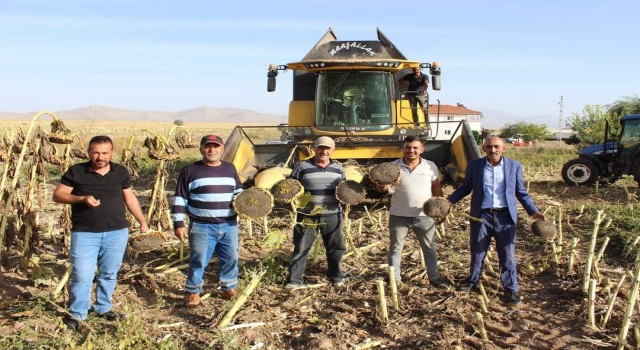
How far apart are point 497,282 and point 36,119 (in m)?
4.14

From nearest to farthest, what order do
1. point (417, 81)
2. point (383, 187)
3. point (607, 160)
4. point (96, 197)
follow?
1. point (96, 197)
2. point (383, 187)
3. point (417, 81)
4. point (607, 160)

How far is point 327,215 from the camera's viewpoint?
16.2 feet

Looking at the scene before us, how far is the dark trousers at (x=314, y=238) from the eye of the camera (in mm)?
4957

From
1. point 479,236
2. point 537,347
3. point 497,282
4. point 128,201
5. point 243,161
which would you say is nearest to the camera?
point 537,347

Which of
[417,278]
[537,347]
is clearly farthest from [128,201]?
[537,347]

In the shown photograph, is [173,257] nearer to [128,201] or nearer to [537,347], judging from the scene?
[128,201]

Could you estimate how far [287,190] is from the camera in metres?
4.73

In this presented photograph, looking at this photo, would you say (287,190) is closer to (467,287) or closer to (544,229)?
(467,287)

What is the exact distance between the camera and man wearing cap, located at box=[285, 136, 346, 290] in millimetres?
4879

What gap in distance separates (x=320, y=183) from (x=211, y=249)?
107 cm

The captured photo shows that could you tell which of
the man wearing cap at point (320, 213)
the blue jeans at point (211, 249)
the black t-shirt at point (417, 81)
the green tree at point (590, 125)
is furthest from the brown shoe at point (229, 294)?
the green tree at point (590, 125)

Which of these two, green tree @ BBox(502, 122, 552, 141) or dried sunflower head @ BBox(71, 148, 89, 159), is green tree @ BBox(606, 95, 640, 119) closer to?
green tree @ BBox(502, 122, 552, 141)

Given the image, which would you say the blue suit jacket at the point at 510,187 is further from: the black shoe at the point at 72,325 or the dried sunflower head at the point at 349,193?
the black shoe at the point at 72,325

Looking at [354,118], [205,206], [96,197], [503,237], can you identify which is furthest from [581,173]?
[96,197]
